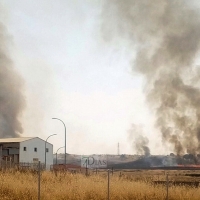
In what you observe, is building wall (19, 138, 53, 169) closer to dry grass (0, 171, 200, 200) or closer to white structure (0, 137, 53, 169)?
white structure (0, 137, 53, 169)

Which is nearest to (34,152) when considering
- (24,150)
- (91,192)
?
(24,150)

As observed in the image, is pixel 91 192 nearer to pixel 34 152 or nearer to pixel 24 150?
pixel 24 150

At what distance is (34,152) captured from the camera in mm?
61250

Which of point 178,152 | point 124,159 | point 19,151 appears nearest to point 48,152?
point 19,151

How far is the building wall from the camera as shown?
58828 millimetres

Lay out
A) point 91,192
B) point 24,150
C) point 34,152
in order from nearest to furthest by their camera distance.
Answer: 1. point 91,192
2. point 24,150
3. point 34,152

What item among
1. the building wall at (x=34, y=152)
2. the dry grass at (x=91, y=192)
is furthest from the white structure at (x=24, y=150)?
the dry grass at (x=91, y=192)

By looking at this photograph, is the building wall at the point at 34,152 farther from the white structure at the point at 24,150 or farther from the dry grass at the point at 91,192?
the dry grass at the point at 91,192

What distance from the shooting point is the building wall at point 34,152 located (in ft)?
193

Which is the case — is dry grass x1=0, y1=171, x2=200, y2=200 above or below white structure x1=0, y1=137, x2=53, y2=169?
below

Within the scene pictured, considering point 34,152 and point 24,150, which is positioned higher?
point 24,150

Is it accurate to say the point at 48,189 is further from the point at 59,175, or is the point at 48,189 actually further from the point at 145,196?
the point at 59,175

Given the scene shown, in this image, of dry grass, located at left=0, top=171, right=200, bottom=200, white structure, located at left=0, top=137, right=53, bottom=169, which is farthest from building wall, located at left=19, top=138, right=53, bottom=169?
dry grass, located at left=0, top=171, right=200, bottom=200

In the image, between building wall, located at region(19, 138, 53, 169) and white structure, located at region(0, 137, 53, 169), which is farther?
building wall, located at region(19, 138, 53, 169)
